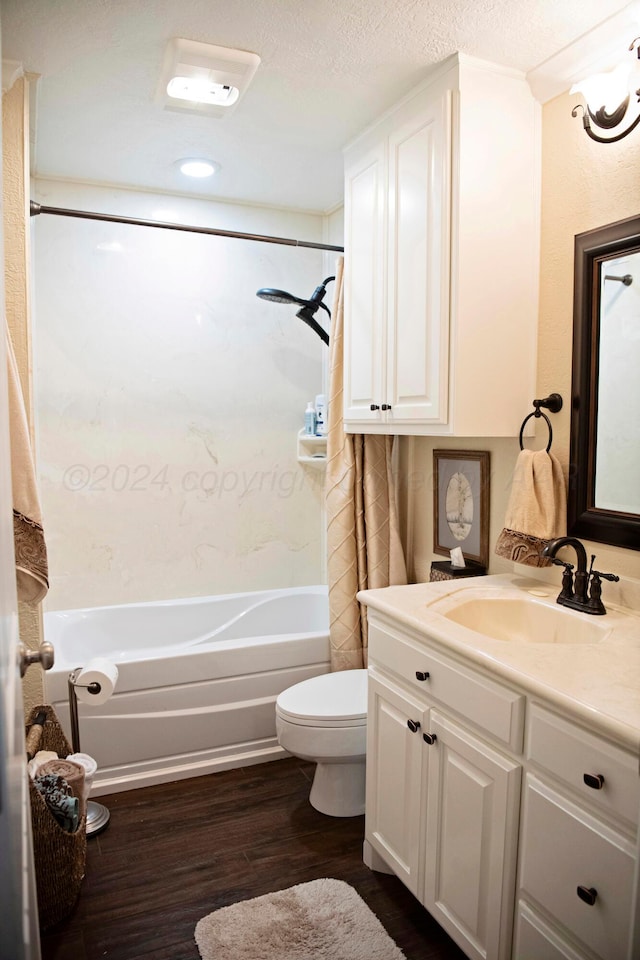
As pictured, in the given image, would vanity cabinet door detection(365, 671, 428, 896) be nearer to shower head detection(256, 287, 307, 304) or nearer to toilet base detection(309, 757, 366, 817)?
toilet base detection(309, 757, 366, 817)

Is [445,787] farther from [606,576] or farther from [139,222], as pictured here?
[139,222]

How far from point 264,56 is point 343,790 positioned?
94.2 inches

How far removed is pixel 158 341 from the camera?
130 inches

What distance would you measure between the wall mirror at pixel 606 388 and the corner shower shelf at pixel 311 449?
1643 mm

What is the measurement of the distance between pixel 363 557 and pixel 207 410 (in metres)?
1.18

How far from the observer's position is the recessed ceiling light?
111 inches

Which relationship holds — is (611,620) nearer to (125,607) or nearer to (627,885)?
(627,885)

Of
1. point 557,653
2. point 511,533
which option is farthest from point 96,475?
point 557,653

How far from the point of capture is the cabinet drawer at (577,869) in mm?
1183

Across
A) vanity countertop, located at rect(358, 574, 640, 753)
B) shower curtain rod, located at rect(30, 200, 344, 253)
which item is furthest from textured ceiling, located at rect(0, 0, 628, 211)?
vanity countertop, located at rect(358, 574, 640, 753)

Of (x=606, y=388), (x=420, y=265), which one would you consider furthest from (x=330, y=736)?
(x=420, y=265)

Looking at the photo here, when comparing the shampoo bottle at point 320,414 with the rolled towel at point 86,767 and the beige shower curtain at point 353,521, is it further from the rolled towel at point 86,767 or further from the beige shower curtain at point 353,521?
the rolled towel at point 86,767

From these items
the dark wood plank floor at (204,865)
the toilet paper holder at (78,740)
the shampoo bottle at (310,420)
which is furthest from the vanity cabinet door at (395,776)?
the shampoo bottle at (310,420)

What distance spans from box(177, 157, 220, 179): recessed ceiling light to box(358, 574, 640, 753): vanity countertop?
6.44 feet
